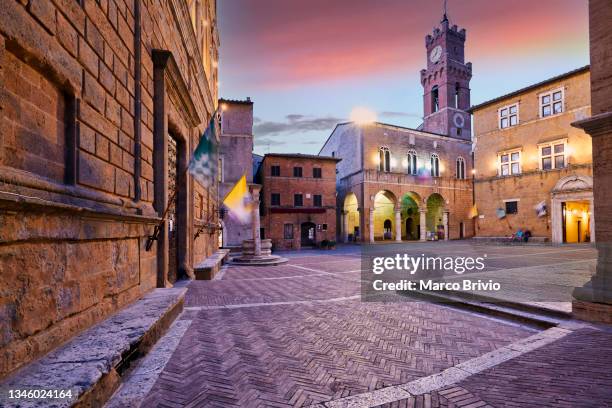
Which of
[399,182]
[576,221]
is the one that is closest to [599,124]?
[576,221]

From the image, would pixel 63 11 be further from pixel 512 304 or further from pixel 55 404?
pixel 512 304

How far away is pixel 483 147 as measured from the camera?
2805 cm

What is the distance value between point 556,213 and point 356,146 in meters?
18.2

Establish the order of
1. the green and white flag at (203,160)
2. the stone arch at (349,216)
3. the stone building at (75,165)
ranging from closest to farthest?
the stone building at (75,165) < the green and white flag at (203,160) < the stone arch at (349,216)

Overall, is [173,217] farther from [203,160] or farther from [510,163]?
→ [510,163]

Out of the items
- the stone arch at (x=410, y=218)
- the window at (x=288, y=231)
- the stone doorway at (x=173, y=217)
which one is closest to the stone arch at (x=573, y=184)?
the stone arch at (x=410, y=218)

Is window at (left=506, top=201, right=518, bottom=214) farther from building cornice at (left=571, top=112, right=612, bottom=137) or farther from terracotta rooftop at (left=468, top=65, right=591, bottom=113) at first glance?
building cornice at (left=571, top=112, right=612, bottom=137)

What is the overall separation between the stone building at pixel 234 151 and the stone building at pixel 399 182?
12236 millimetres

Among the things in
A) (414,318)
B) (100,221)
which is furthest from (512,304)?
(100,221)

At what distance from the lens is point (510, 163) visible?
26203 millimetres

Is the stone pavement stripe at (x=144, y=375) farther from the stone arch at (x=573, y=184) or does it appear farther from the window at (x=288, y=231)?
the stone arch at (x=573, y=184)

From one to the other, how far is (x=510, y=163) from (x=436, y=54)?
3210cm

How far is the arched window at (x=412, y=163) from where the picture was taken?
34906 millimetres

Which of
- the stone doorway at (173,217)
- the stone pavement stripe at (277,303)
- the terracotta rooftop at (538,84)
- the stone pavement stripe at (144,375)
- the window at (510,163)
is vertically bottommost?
the stone pavement stripe at (277,303)
